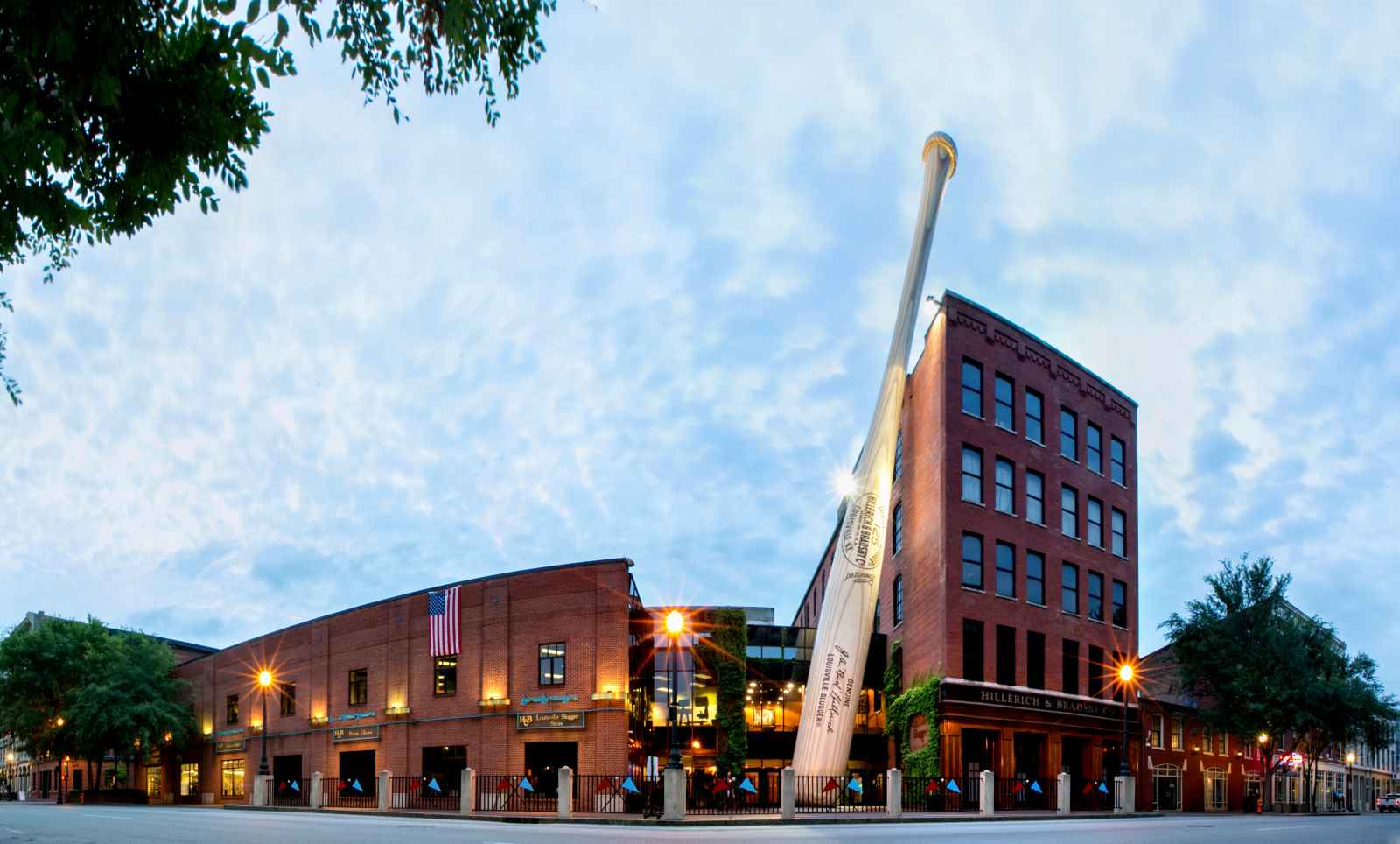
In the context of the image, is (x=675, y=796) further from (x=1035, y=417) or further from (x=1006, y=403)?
(x=1035, y=417)

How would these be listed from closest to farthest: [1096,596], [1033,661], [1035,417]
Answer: [1033,661] → [1035,417] → [1096,596]

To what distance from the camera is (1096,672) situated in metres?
49.1

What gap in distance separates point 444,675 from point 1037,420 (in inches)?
1065

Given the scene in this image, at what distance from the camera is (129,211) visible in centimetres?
966

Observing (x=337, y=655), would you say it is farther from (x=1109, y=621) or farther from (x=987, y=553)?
(x=1109, y=621)

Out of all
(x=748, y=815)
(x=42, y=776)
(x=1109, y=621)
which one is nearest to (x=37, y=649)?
(x=42, y=776)

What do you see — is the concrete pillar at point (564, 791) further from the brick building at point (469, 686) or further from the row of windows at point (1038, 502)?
the row of windows at point (1038, 502)

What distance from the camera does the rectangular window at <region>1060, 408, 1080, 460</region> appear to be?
49625mm

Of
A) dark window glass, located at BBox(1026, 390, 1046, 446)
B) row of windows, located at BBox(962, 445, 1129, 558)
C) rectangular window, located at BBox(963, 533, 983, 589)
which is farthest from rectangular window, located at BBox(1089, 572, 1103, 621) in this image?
rectangular window, located at BBox(963, 533, 983, 589)

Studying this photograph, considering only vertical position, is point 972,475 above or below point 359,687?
above

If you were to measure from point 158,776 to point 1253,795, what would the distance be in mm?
65567

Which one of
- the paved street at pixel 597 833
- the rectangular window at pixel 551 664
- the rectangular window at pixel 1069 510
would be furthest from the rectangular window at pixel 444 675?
the rectangular window at pixel 1069 510

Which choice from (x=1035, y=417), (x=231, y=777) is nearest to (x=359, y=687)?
(x=231, y=777)

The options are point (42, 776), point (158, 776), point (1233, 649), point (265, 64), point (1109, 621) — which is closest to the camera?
point (265, 64)
